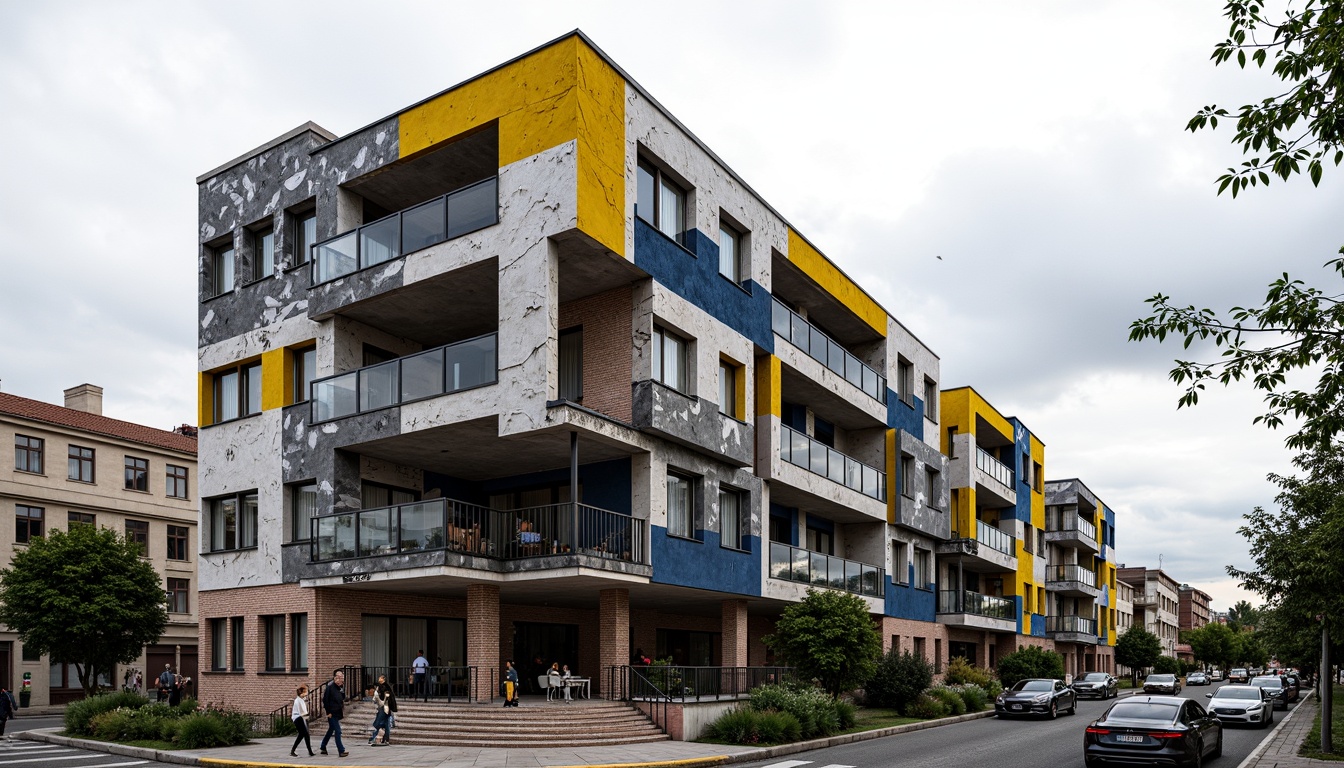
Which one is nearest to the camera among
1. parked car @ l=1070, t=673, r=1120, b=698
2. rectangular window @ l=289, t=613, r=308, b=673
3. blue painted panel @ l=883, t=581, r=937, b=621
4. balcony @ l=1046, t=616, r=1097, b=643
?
rectangular window @ l=289, t=613, r=308, b=673

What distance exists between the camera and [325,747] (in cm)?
2172

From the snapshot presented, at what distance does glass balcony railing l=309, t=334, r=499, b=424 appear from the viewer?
24.6 m

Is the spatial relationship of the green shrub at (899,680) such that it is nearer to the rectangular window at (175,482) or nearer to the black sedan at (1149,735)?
the black sedan at (1149,735)

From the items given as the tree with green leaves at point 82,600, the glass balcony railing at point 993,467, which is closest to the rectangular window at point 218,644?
the tree with green leaves at point 82,600

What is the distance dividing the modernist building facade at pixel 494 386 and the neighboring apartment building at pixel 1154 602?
97826 millimetres

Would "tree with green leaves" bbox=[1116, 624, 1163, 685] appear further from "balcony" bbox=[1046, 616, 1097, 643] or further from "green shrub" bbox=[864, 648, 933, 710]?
"green shrub" bbox=[864, 648, 933, 710]

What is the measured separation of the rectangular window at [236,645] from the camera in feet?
94.9

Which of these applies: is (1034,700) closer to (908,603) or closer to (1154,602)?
(908,603)

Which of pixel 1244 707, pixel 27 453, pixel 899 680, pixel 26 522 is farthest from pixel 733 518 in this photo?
pixel 27 453

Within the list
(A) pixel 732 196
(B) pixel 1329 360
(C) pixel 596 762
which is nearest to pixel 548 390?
(C) pixel 596 762

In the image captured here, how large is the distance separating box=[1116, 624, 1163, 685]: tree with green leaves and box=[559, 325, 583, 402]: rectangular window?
6204 cm

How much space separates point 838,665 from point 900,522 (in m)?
12.8

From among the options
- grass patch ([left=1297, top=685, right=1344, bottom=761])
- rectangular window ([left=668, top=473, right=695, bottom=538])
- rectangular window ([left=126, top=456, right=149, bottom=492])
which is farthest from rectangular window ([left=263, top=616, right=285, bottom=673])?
rectangular window ([left=126, top=456, right=149, bottom=492])

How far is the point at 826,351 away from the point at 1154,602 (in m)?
100
